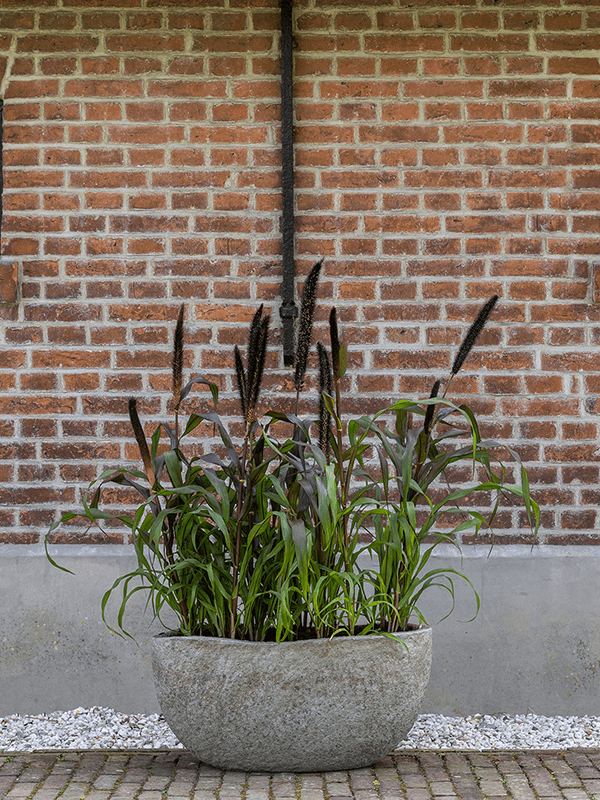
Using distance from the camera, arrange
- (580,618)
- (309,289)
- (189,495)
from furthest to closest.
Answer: (580,618), (189,495), (309,289)

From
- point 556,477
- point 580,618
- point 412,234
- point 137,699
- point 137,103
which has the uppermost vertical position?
point 137,103

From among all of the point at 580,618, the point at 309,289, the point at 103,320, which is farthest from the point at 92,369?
the point at 580,618

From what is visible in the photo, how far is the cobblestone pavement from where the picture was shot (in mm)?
2311

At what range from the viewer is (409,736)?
284 cm

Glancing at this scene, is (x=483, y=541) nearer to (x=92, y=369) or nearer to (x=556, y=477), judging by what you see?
(x=556, y=477)

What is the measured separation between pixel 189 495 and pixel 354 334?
100 cm

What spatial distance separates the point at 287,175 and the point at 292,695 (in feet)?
6.03

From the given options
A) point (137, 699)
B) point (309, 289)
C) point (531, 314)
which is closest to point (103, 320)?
point (309, 289)

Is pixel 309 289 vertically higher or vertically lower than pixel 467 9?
lower

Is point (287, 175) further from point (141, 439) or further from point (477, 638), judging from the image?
point (477, 638)

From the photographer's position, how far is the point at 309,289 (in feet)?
7.70

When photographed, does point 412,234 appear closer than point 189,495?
No

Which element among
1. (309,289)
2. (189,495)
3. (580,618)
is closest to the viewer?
(309,289)

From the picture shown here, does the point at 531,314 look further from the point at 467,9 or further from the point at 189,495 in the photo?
the point at 189,495
